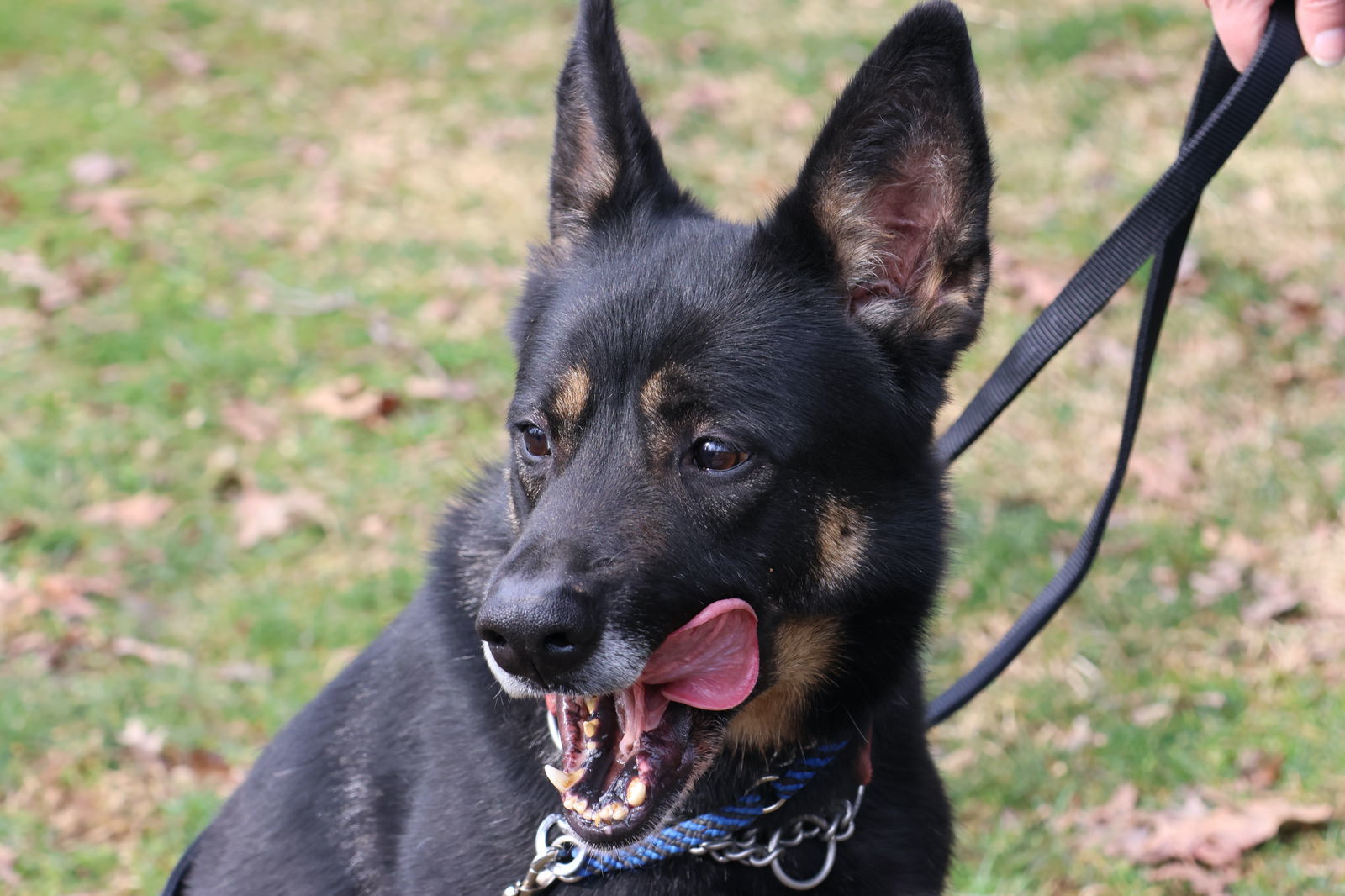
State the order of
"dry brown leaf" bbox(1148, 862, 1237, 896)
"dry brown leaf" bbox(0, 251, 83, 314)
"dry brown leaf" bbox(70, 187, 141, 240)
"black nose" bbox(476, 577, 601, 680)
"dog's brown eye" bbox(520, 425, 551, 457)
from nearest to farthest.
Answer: "black nose" bbox(476, 577, 601, 680) < "dog's brown eye" bbox(520, 425, 551, 457) < "dry brown leaf" bbox(1148, 862, 1237, 896) < "dry brown leaf" bbox(0, 251, 83, 314) < "dry brown leaf" bbox(70, 187, 141, 240)

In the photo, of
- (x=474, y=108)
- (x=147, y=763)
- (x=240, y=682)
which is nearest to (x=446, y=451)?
(x=240, y=682)

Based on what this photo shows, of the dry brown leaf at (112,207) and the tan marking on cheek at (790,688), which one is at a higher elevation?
the tan marking on cheek at (790,688)

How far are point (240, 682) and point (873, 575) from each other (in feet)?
10.5

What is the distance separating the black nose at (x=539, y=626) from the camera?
2416 millimetres

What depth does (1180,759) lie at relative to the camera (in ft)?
14.3

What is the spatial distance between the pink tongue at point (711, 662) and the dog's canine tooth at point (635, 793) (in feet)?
0.64

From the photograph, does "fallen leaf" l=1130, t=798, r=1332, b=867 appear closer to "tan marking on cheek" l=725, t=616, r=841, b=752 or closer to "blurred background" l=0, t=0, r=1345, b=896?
"blurred background" l=0, t=0, r=1345, b=896

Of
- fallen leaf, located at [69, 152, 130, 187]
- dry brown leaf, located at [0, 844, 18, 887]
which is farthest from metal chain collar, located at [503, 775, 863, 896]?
fallen leaf, located at [69, 152, 130, 187]

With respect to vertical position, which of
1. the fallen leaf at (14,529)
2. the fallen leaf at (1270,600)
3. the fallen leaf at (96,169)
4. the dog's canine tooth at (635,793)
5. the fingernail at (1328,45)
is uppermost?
the fingernail at (1328,45)

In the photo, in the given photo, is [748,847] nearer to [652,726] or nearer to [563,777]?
[652,726]

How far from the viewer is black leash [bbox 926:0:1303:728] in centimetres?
286

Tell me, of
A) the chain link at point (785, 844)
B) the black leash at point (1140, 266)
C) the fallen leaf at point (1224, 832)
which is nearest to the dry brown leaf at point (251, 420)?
the black leash at point (1140, 266)

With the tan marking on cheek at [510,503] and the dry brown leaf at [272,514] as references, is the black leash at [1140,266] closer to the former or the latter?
the tan marking on cheek at [510,503]

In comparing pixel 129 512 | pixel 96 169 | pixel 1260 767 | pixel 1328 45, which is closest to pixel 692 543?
pixel 1328 45
